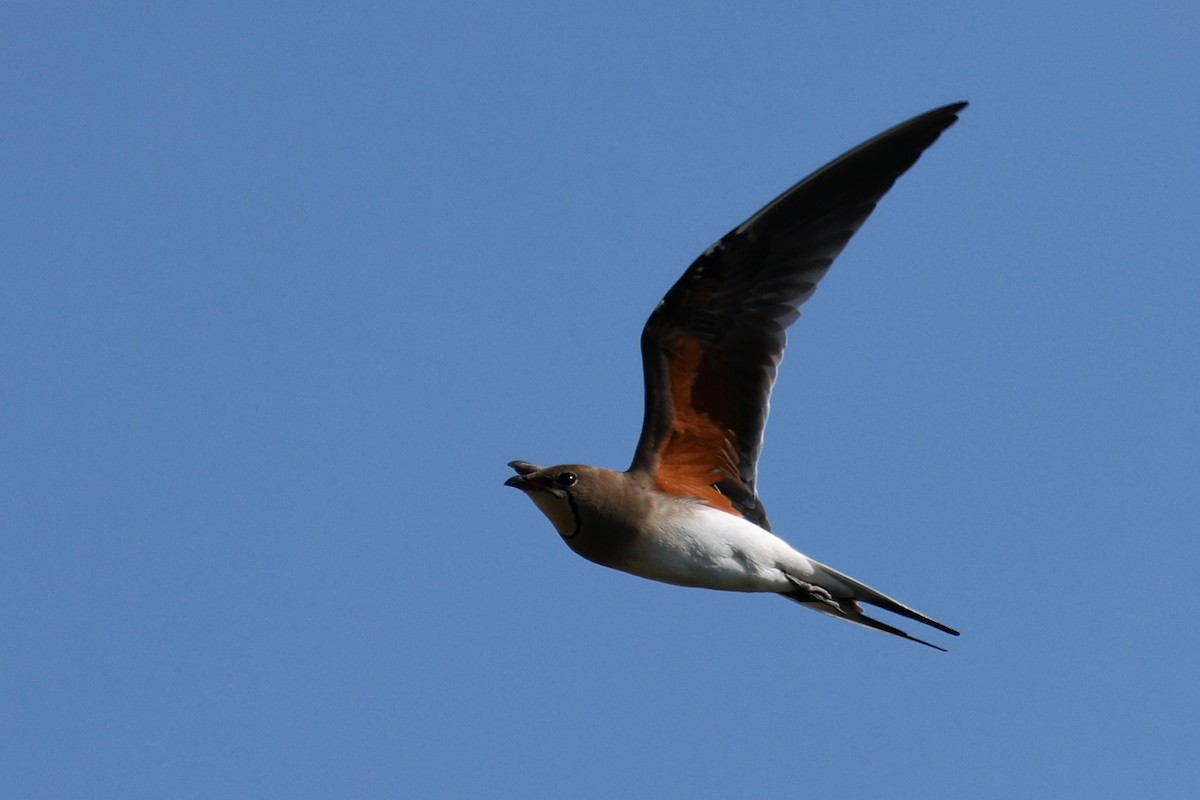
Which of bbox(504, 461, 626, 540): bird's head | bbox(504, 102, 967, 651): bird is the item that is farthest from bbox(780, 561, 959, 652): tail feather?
bbox(504, 461, 626, 540): bird's head

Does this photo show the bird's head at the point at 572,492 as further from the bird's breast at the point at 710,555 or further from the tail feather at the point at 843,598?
the tail feather at the point at 843,598

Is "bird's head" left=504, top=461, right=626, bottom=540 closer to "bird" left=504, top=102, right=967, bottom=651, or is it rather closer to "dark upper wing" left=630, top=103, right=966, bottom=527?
"bird" left=504, top=102, right=967, bottom=651

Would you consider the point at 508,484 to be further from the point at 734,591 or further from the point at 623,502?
the point at 734,591

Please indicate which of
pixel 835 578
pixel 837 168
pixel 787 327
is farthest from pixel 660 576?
pixel 837 168

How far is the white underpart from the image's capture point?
34.7 ft

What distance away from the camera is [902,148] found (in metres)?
10.6

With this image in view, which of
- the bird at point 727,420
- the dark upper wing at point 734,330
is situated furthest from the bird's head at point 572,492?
the dark upper wing at point 734,330

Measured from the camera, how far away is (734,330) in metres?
11.0

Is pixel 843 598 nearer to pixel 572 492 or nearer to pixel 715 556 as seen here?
pixel 715 556

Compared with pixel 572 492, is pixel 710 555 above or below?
below

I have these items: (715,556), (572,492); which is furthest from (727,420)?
(572,492)

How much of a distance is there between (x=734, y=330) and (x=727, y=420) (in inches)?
23.8

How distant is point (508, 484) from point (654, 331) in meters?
1.35

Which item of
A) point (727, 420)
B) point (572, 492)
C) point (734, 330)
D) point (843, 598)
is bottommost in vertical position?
point (843, 598)
